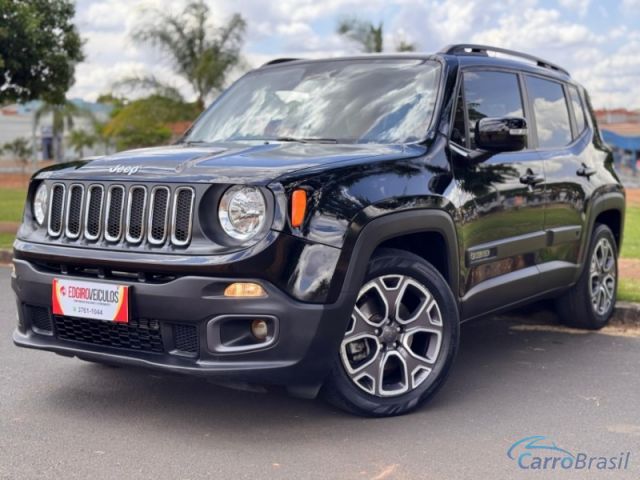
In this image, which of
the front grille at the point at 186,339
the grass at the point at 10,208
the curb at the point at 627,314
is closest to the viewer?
the front grille at the point at 186,339

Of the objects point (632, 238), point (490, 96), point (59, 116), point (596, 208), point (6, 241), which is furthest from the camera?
point (59, 116)

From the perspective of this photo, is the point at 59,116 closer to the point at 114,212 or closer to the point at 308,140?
the point at 308,140

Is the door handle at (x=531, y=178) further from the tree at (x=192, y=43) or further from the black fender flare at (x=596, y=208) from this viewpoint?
the tree at (x=192, y=43)

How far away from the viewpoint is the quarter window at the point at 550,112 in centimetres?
623

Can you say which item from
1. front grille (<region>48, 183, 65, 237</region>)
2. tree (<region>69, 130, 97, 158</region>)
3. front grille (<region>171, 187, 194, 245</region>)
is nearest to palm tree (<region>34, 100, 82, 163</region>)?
tree (<region>69, 130, 97, 158</region>)

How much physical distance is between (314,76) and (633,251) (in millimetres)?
7334

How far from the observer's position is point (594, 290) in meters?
6.92

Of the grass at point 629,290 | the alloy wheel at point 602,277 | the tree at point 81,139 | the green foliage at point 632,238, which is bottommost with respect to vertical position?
the tree at point 81,139

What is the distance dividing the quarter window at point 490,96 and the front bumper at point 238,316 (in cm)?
174

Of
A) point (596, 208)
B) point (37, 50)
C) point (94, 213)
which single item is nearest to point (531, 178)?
point (596, 208)

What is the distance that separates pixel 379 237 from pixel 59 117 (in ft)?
166

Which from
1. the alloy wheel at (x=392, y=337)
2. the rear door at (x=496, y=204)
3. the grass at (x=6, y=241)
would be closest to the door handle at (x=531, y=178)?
the rear door at (x=496, y=204)

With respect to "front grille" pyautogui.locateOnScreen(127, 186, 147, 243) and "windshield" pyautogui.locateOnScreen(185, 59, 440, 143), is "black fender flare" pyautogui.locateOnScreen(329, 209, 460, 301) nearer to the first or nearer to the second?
"windshield" pyautogui.locateOnScreen(185, 59, 440, 143)

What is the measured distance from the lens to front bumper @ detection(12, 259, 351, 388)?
406 cm
